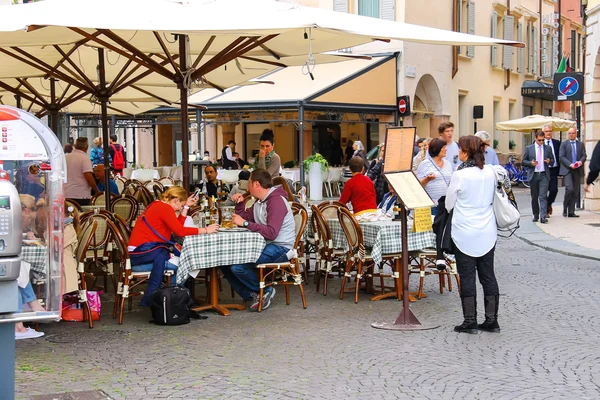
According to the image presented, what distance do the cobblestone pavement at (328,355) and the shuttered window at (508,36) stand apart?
89.7 feet

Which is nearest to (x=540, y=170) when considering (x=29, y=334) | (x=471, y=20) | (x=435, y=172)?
(x=435, y=172)

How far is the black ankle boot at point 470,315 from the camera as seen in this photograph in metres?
7.51

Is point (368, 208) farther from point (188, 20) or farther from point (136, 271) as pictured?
point (188, 20)

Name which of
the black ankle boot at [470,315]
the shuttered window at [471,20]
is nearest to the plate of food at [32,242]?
the black ankle boot at [470,315]

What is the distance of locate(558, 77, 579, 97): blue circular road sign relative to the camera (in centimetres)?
1780

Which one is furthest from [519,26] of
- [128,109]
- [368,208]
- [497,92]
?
[368,208]

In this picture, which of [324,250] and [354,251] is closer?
[354,251]

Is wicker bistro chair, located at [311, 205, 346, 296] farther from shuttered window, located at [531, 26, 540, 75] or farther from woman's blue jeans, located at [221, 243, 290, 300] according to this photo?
shuttered window, located at [531, 26, 540, 75]

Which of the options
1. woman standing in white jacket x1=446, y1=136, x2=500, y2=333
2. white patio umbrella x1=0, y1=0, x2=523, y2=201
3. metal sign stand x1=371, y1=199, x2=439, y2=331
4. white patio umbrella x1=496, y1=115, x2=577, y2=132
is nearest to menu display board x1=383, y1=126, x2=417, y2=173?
metal sign stand x1=371, y1=199, x2=439, y2=331

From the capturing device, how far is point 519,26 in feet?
122

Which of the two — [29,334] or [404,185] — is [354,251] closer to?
[404,185]

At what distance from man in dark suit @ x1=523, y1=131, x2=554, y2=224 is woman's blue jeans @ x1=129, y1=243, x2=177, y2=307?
10776 millimetres

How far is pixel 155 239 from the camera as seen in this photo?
820 cm

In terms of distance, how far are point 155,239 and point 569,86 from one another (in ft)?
38.9
